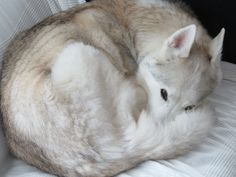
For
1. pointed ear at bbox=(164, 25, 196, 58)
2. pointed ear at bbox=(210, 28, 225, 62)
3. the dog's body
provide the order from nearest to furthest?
1. the dog's body
2. pointed ear at bbox=(164, 25, 196, 58)
3. pointed ear at bbox=(210, 28, 225, 62)

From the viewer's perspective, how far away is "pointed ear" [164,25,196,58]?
1758 millimetres

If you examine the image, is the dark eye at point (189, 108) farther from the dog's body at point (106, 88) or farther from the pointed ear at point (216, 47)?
the pointed ear at point (216, 47)

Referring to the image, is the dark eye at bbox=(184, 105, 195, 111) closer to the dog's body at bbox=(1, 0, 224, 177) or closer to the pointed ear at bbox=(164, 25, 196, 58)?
the dog's body at bbox=(1, 0, 224, 177)

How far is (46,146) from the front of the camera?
162 cm

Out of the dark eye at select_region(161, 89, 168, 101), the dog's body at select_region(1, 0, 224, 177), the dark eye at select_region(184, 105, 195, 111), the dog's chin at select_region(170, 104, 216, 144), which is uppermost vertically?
the dog's body at select_region(1, 0, 224, 177)

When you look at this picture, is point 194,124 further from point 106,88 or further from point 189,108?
point 106,88

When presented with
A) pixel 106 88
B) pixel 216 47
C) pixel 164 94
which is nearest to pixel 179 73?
pixel 164 94

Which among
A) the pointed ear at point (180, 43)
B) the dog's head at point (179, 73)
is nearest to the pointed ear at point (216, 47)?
the dog's head at point (179, 73)

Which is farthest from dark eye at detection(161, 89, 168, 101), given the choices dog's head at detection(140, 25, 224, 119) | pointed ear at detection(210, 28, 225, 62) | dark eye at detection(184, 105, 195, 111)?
pointed ear at detection(210, 28, 225, 62)

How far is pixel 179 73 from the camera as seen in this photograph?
1.85m

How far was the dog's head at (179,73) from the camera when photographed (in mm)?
1827

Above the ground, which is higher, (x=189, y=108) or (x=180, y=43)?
(x=180, y=43)

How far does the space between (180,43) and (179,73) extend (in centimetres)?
13

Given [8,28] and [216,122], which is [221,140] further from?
[8,28]
